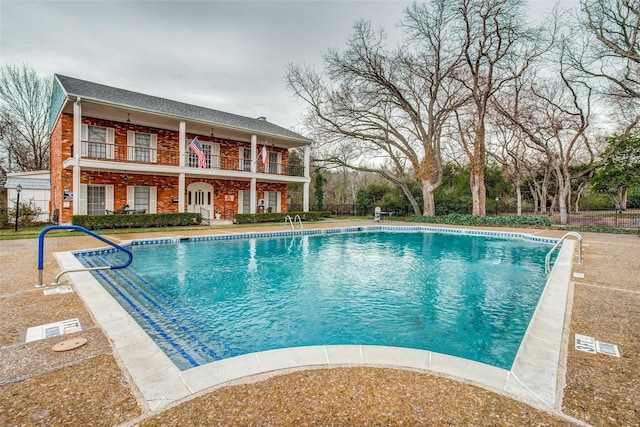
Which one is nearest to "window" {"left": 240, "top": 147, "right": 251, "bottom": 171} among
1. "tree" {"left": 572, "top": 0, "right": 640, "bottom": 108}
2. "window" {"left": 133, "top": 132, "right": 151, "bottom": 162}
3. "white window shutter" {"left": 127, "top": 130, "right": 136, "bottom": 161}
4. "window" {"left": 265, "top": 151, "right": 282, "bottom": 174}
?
"window" {"left": 265, "top": 151, "right": 282, "bottom": 174}

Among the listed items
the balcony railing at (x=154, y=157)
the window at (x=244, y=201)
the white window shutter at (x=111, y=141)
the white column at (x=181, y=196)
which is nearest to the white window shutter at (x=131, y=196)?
the balcony railing at (x=154, y=157)

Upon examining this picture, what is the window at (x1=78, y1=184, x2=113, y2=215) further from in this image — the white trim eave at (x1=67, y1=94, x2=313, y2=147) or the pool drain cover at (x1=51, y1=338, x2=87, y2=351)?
the pool drain cover at (x1=51, y1=338, x2=87, y2=351)

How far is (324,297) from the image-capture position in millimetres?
5734

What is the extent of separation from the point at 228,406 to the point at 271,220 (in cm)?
1673

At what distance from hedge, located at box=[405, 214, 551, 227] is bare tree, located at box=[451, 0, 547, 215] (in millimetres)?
3697

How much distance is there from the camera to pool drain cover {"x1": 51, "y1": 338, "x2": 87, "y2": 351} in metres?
2.89

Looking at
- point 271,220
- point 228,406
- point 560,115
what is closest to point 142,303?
point 228,406

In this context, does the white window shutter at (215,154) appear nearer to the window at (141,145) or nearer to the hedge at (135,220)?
the window at (141,145)

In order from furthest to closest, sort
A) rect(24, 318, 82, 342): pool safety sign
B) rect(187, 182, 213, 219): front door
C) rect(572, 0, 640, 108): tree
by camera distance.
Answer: rect(187, 182, 213, 219): front door
rect(572, 0, 640, 108): tree
rect(24, 318, 82, 342): pool safety sign

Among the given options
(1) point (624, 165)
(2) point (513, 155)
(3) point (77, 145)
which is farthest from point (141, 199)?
(1) point (624, 165)

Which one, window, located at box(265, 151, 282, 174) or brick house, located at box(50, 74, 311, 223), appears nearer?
brick house, located at box(50, 74, 311, 223)

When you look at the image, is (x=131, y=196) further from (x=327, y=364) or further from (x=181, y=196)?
(x=327, y=364)

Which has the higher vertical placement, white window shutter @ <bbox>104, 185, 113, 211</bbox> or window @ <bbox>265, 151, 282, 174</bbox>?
window @ <bbox>265, 151, 282, 174</bbox>

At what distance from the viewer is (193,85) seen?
67.8 feet
